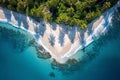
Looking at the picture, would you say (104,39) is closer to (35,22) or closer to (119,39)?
(119,39)

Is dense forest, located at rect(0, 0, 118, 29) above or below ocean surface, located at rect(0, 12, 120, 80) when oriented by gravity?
above

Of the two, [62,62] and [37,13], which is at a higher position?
[37,13]

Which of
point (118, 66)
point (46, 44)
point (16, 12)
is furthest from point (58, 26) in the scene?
point (118, 66)

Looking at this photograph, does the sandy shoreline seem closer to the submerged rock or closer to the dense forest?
the submerged rock

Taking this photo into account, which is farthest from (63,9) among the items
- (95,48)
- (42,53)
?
(95,48)

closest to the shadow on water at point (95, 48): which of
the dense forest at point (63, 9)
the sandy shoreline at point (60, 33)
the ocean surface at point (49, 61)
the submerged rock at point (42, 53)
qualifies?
the ocean surface at point (49, 61)

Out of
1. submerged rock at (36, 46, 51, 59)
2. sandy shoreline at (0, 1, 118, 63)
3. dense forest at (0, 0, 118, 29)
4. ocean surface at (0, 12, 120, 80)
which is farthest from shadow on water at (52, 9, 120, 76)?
dense forest at (0, 0, 118, 29)

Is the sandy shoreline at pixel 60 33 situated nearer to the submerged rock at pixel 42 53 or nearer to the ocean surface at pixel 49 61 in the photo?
the submerged rock at pixel 42 53
